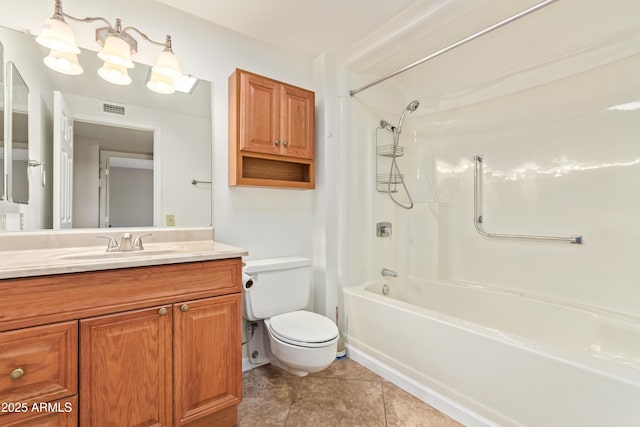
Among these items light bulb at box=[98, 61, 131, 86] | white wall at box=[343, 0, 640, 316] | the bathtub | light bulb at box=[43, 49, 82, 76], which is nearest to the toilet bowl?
the bathtub

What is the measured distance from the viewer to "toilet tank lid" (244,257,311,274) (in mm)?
1813

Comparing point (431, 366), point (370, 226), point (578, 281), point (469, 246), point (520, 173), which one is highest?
point (520, 173)

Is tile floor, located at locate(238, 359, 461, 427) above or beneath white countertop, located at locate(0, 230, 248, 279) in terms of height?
beneath

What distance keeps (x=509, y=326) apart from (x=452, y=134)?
1518 millimetres

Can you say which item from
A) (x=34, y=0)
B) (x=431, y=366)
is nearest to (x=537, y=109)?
(x=431, y=366)

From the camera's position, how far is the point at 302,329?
1704 mm

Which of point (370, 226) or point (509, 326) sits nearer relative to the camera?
point (509, 326)

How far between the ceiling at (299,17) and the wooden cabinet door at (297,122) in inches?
14.1

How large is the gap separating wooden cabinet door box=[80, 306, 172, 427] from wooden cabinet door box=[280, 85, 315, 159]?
4.11 feet

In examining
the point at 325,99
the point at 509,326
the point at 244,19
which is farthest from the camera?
the point at 325,99

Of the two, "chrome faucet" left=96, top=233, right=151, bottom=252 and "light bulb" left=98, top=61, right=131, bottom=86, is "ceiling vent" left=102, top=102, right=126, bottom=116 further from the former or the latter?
"chrome faucet" left=96, top=233, right=151, bottom=252

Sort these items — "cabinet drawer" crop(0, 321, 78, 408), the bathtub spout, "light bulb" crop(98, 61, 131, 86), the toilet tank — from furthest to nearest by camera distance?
the bathtub spout < the toilet tank < "light bulb" crop(98, 61, 131, 86) < "cabinet drawer" crop(0, 321, 78, 408)

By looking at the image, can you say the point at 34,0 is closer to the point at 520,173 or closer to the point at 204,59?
the point at 204,59

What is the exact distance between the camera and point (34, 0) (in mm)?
1406
